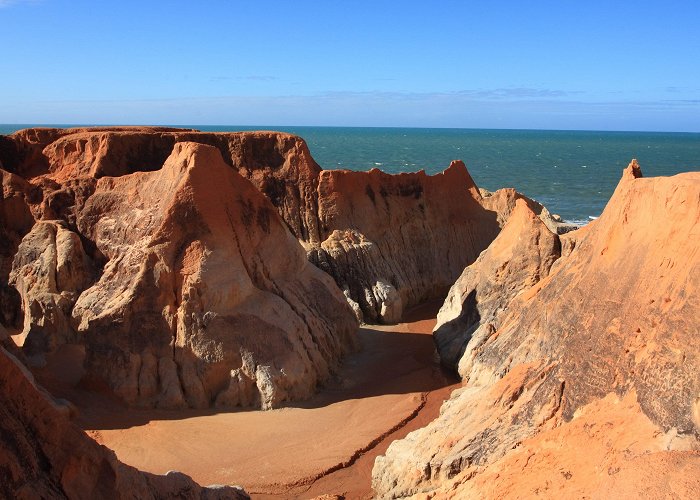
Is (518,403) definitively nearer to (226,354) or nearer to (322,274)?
(226,354)

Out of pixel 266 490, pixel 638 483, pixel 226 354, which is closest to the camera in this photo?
pixel 638 483

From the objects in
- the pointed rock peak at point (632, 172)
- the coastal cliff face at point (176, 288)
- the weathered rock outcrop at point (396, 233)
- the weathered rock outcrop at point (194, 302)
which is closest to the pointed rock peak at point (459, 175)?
the weathered rock outcrop at point (396, 233)

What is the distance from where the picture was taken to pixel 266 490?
11.1m

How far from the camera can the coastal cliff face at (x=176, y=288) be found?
13828mm

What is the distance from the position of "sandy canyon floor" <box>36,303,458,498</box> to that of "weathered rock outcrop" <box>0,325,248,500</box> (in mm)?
4273

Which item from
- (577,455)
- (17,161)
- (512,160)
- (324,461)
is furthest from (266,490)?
(512,160)

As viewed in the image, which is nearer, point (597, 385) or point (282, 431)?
point (597, 385)

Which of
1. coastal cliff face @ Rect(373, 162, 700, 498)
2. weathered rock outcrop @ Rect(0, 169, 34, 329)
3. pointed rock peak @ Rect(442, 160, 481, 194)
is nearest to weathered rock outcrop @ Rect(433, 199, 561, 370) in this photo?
coastal cliff face @ Rect(373, 162, 700, 498)

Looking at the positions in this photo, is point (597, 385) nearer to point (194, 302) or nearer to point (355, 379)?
point (355, 379)

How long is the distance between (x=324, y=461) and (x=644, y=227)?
6.41 m

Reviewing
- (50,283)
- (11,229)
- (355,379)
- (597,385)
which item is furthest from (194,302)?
(597,385)

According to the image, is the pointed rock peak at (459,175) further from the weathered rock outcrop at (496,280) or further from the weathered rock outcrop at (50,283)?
the weathered rock outcrop at (50,283)

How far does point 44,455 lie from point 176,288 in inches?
300

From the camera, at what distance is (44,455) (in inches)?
264
